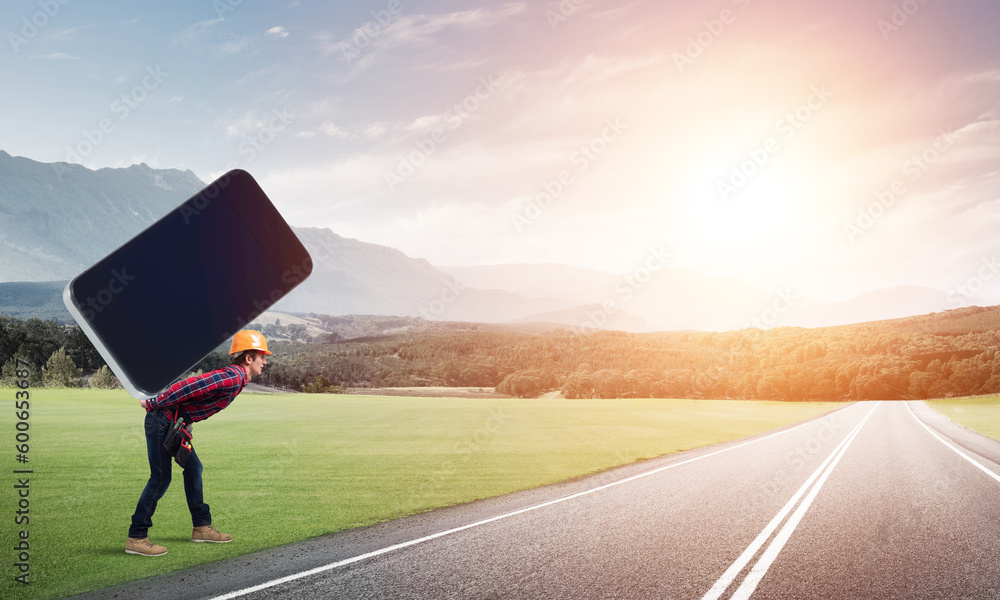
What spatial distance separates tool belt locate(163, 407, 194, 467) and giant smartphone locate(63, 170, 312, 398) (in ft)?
9.80

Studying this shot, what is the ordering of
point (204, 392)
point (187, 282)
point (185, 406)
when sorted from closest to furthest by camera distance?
point (187, 282)
point (204, 392)
point (185, 406)

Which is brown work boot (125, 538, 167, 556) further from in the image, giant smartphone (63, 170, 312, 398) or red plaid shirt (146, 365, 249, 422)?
giant smartphone (63, 170, 312, 398)

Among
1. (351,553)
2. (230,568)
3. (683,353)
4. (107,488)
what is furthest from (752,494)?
(683,353)

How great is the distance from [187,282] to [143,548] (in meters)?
4.66

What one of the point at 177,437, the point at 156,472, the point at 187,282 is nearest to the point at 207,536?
the point at 156,472

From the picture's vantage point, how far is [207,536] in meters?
Answer: 7.21

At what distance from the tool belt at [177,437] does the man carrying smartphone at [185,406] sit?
3 centimetres

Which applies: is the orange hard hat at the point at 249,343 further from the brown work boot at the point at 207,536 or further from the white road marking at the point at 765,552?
the white road marking at the point at 765,552

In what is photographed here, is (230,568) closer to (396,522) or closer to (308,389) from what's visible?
(396,522)

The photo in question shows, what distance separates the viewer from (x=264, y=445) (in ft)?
64.6

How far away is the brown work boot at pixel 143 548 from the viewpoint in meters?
6.58

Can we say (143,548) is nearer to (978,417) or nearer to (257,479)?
(257,479)

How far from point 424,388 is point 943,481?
78.1m

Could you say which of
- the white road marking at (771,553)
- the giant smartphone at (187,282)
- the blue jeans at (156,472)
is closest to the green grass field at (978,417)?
the white road marking at (771,553)
